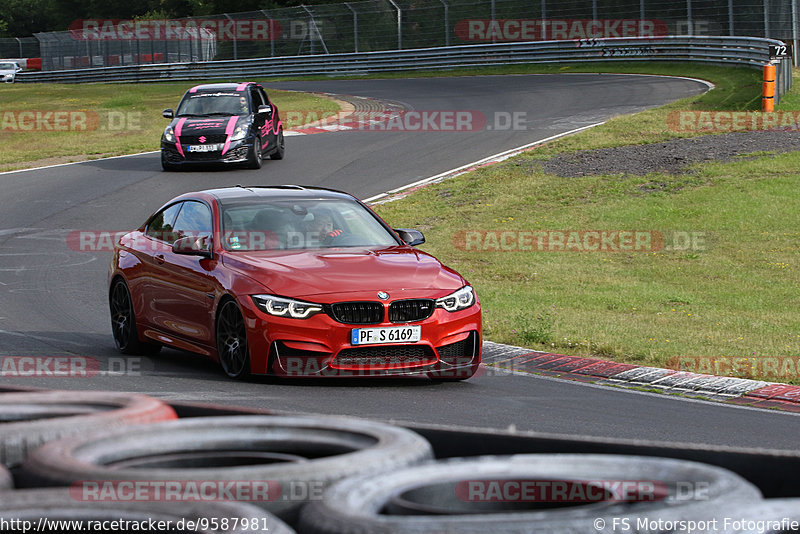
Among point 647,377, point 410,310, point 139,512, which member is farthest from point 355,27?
point 139,512

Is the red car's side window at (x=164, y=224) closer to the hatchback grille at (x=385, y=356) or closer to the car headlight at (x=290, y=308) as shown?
the car headlight at (x=290, y=308)

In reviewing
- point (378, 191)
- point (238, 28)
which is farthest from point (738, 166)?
point (238, 28)

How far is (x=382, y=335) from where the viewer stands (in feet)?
28.0

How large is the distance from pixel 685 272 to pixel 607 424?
318 inches

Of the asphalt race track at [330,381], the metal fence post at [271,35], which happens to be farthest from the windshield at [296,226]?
the metal fence post at [271,35]

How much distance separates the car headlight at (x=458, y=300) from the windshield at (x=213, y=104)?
56.7ft

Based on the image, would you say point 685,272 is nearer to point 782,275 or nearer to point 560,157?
point 782,275

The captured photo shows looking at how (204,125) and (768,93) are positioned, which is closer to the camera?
(204,125)

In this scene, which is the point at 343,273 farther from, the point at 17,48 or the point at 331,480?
the point at 17,48

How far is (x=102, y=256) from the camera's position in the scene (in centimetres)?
1684

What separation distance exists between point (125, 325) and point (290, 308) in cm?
260

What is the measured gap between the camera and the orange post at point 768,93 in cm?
2798

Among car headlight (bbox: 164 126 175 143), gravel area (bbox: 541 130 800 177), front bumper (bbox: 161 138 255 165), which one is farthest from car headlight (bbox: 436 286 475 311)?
car headlight (bbox: 164 126 175 143)

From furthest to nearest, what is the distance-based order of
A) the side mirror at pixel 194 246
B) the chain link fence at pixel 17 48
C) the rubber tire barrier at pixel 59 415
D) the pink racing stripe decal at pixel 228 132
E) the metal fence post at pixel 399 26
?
the chain link fence at pixel 17 48 < the metal fence post at pixel 399 26 < the pink racing stripe decal at pixel 228 132 < the side mirror at pixel 194 246 < the rubber tire barrier at pixel 59 415
